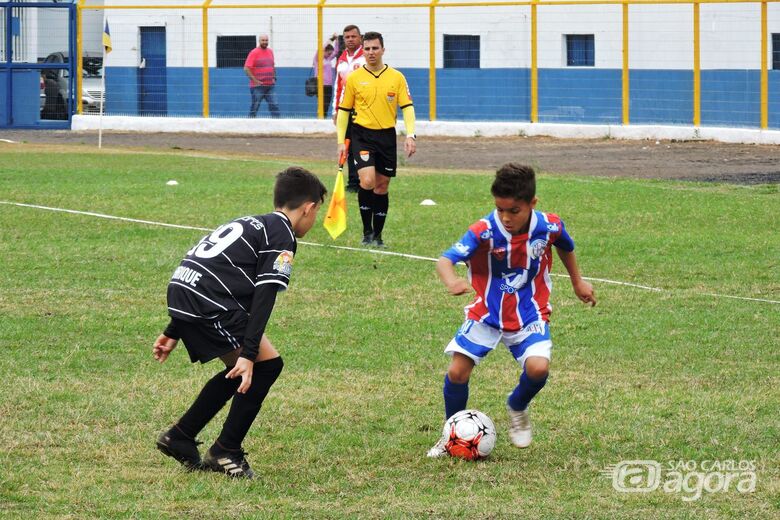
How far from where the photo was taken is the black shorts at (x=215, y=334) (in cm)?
541

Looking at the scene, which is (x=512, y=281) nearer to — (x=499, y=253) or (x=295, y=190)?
(x=499, y=253)

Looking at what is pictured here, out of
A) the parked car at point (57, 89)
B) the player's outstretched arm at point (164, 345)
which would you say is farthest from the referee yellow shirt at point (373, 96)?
the parked car at point (57, 89)

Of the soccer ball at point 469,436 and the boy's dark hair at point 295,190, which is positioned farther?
the soccer ball at point 469,436

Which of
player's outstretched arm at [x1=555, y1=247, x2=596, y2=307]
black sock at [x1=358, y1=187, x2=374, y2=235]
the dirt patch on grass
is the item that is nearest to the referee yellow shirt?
black sock at [x1=358, y1=187, x2=374, y2=235]

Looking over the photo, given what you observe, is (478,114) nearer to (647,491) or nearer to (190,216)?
(190,216)

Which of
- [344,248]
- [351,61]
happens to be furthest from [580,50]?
[344,248]

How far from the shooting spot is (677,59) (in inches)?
1086

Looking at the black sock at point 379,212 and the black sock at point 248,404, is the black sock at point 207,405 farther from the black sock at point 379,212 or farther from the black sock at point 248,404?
the black sock at point 379,212

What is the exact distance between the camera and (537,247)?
19.6ft

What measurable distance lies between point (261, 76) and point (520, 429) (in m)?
25.6

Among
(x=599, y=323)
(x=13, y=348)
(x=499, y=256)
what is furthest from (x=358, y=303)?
(x=499, y=256)

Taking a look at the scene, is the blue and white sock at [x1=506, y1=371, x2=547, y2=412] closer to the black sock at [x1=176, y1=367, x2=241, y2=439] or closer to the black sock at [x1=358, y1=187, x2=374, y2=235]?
the black sock at [x1=176, y1=367, x2=241, y2=439]

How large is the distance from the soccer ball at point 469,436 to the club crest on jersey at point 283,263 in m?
1.15

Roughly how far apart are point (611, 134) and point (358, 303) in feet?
60.4
